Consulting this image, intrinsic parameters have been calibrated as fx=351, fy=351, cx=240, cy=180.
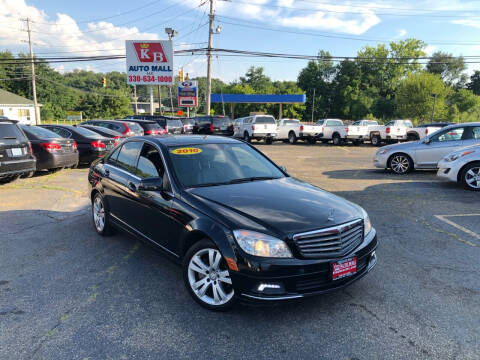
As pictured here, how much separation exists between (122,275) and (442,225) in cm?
512

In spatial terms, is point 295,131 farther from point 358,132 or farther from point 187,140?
point 187,140

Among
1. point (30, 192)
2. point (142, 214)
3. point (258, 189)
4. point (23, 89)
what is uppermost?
point (23, 89)

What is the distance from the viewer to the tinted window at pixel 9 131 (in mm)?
8716

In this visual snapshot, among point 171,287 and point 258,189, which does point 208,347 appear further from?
point 258,189

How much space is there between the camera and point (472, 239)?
17.1 ft

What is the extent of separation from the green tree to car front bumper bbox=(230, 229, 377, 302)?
205 ft

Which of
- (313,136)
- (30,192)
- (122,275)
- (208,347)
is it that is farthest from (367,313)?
(313,136)

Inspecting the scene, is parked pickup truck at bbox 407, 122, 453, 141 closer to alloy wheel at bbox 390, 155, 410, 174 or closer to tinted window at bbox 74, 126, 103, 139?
alloy wheel at bbox 390, 155, 410, 174

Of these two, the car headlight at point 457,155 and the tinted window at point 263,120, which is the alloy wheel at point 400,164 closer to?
the car headlight at point 457,155

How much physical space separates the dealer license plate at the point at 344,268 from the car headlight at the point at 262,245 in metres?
0.45

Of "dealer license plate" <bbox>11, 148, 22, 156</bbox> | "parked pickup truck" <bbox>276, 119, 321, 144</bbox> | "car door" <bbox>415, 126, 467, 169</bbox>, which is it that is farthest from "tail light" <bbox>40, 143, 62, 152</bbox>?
"parked pickup truck" <bbox>276, 119, 321, 144</bbox>

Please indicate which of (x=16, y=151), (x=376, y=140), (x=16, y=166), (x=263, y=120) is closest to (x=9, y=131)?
(x=16, y=151)

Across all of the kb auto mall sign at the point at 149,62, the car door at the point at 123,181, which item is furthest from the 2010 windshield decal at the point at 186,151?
the kb auto mall sign at the point at 149,62

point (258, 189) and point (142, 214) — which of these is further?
point (142, 214)
